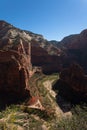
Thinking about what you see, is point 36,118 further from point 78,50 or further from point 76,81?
point 78,50

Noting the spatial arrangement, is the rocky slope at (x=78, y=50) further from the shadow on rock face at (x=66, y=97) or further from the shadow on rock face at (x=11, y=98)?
the shadow on rock face at (x=11, y=98)

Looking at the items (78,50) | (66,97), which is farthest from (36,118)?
(78,50)

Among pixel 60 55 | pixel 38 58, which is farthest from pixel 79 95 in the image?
pixel 60 55

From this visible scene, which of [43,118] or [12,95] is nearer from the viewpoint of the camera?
[43,118]

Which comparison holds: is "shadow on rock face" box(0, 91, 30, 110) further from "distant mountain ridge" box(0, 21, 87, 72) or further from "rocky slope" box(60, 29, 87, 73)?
"rocky slope" box(60, 29, 87, 73)

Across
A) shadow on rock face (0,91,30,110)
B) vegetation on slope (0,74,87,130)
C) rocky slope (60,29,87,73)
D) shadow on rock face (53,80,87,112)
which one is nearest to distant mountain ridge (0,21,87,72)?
rocky slope (60,29,87,73)

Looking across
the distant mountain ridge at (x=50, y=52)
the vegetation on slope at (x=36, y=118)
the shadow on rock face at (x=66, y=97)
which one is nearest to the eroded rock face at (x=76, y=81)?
the shadow on rock face at (x=66, y=97)

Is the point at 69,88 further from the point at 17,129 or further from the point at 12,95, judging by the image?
the point at 17,129

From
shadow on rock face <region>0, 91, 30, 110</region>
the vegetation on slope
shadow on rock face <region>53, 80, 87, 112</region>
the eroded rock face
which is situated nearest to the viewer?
the vegetation on slope
